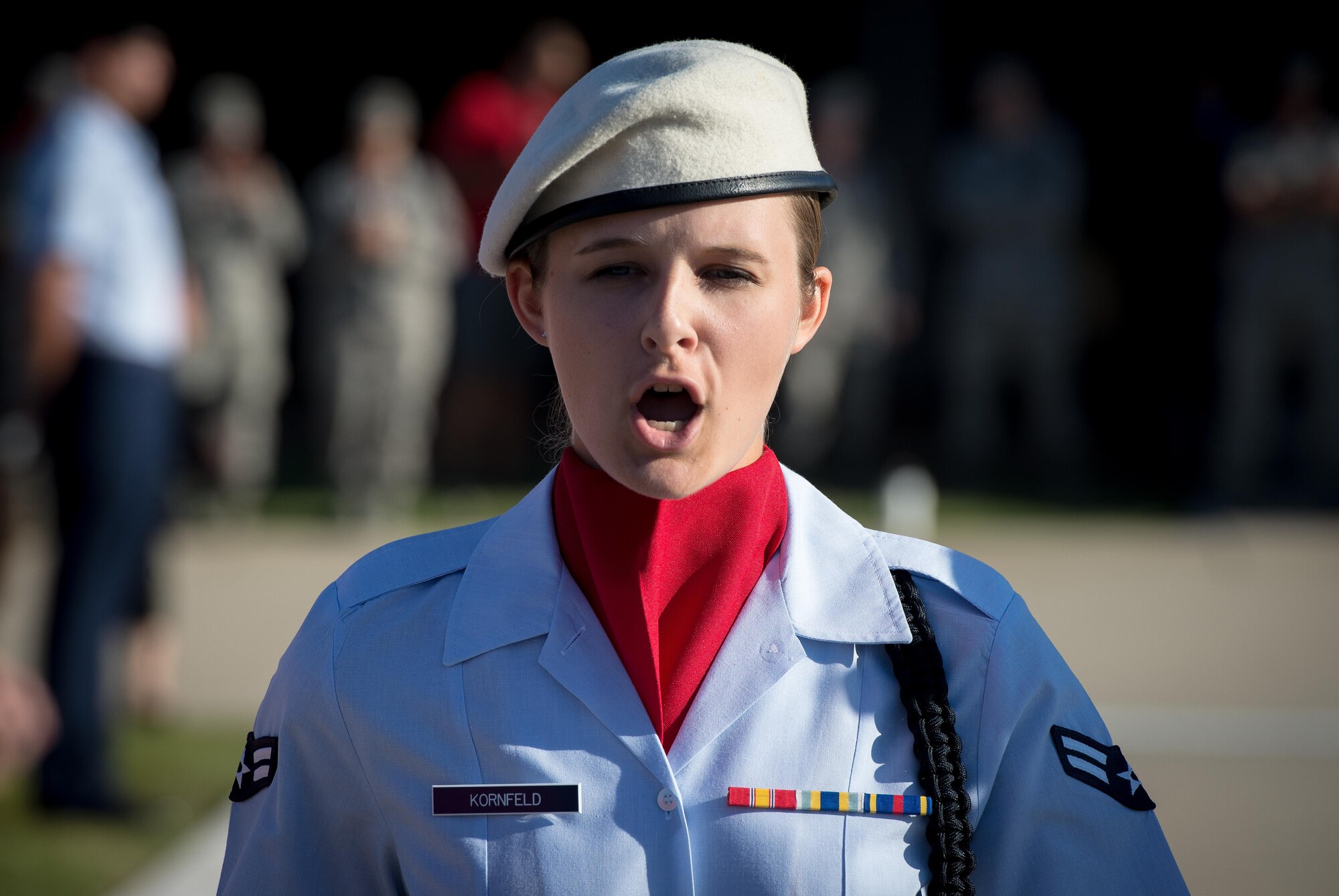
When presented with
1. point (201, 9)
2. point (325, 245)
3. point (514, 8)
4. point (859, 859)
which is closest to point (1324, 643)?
point (859, 859)

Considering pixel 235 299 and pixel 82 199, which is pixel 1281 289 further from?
pixel 82 199

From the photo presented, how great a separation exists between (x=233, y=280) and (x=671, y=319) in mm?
8773

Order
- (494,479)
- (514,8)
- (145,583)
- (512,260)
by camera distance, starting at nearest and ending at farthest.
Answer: (512,260) < (145,583) < (494,479) < (514,8)

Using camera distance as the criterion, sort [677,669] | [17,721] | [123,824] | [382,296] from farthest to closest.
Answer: [382,296] < [123,824] < [17,721] < [677,669]

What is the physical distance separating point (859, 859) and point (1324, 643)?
562 cm

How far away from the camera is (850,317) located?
10.5 m

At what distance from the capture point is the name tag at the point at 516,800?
5.43 feet

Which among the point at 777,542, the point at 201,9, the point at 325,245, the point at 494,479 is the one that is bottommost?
the point at 777,542

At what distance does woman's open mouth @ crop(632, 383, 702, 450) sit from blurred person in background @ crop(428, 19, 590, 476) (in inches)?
236

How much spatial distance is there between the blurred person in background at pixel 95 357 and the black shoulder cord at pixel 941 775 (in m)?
3.18

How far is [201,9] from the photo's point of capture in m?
13.8

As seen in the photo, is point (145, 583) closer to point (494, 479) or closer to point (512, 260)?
point (512, 260)

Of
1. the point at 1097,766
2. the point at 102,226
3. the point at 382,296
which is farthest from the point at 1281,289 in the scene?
the point at 1097,766

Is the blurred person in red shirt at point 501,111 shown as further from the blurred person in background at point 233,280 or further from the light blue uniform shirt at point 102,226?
the light blue uniform shirt at point 102,226
